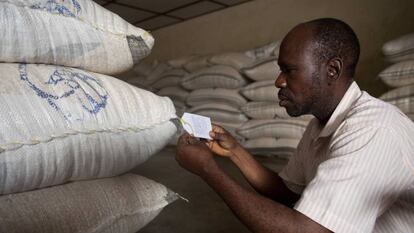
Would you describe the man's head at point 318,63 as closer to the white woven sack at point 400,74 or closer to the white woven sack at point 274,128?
the white woven sack at point 400,74

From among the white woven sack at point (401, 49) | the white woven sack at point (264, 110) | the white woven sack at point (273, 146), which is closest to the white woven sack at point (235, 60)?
the white woven sack at point (264, 110)

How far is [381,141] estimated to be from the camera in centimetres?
72

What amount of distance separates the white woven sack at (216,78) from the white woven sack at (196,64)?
11 centimetres

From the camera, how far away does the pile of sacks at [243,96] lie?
220cm

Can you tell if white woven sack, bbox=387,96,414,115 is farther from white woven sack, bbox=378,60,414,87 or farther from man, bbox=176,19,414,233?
man, bbox=176,19,414,233

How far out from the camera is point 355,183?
2.30 feet

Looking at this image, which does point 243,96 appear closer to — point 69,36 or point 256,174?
point 256,174

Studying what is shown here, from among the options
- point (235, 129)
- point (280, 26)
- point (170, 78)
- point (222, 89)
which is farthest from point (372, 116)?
point (170, 78)

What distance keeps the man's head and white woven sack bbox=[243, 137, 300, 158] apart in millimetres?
1250

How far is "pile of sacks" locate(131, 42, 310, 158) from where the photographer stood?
220cm

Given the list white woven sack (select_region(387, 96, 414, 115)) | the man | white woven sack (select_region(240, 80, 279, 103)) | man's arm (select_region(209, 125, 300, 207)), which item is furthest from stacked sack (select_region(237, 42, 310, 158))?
the man

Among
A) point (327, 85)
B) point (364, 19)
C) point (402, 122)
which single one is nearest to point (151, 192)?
point (327, 85)

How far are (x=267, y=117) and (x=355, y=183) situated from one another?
63.7 inches

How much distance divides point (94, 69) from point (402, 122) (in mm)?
743
